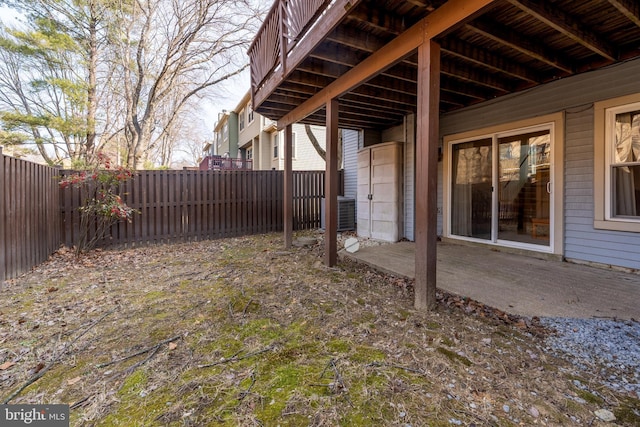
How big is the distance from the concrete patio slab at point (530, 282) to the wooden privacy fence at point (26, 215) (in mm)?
4991

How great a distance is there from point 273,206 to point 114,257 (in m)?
3.92

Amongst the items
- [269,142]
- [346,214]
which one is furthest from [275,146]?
[346,214]

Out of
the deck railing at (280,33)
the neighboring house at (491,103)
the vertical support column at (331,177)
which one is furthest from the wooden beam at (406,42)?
the deck railing at (280,33)

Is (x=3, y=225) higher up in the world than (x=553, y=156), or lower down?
lower down

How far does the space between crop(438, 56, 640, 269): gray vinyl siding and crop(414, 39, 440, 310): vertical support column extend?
2881 millimetres

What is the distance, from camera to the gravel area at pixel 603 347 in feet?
6.34

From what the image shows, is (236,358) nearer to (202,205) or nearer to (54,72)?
(202,205)

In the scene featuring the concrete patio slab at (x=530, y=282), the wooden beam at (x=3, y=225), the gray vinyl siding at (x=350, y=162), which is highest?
the gray vinyl siding at (x=350, y=162)

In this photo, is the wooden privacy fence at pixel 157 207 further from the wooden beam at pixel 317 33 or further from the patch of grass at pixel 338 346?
the patch of grass at pixel 338 346

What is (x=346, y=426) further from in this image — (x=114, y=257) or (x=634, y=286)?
(x=114, y=257)

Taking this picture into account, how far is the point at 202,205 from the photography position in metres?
7.24

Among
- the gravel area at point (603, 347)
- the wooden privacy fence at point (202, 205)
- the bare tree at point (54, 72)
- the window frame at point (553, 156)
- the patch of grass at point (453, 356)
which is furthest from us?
the bare tree at point (54, 72)

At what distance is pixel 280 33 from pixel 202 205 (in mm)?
4553

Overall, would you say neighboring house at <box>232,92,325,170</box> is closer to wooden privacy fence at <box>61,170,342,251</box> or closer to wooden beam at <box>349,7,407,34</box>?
wooden privacy fence at <box>61,170,342,251</box>
